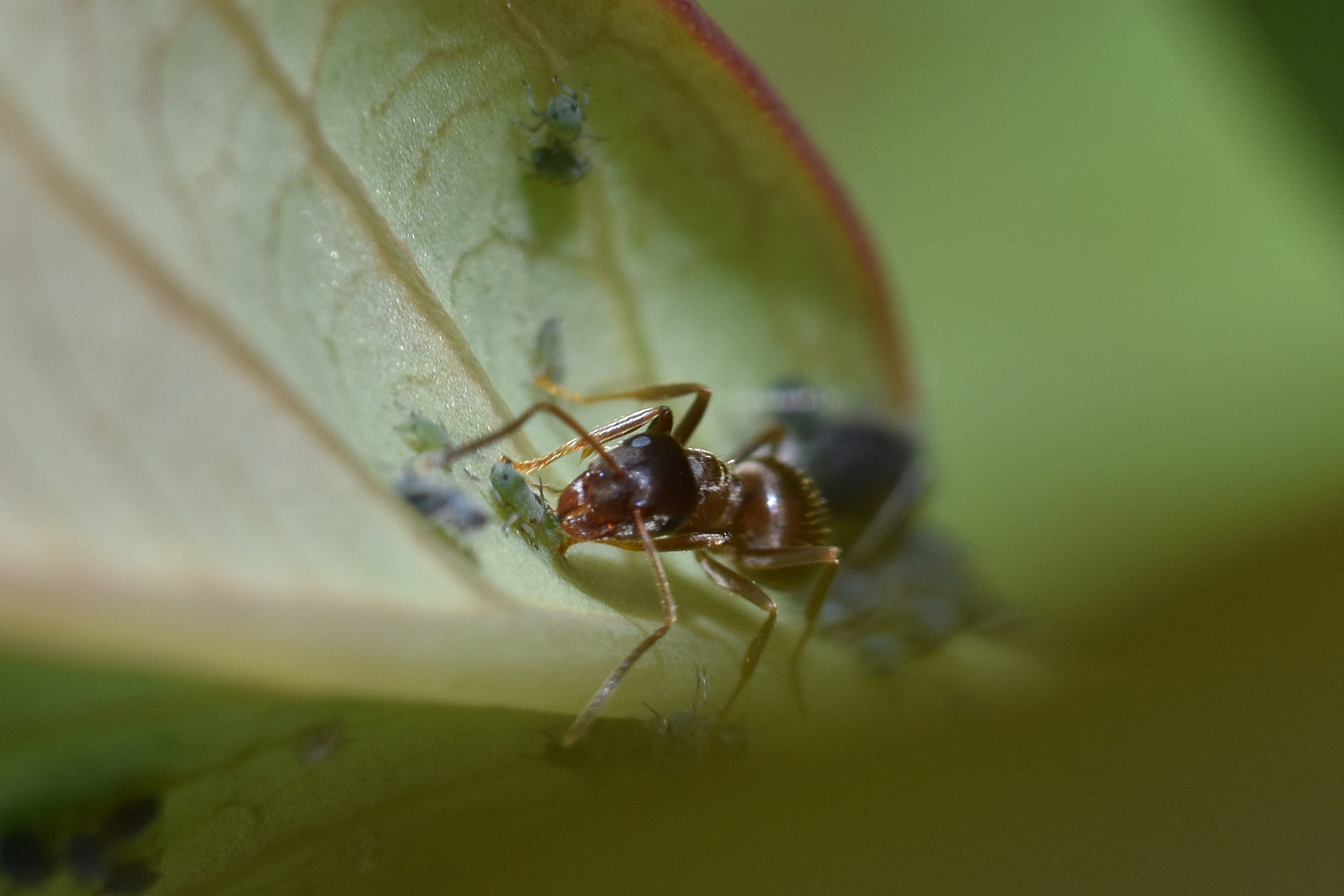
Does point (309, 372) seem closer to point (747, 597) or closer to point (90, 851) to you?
point (90, 851)

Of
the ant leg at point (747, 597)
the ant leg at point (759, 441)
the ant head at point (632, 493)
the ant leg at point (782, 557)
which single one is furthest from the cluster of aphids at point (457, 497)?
the ant leg at point (759, 441)

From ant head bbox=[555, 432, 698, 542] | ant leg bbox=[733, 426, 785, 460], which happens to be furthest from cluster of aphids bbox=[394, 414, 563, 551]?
ant leg bbox=[733, 426, 785, 460]

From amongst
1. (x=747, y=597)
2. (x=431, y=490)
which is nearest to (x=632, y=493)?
(x=747, y=597)

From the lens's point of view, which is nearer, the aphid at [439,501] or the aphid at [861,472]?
the aphid at [439,501]

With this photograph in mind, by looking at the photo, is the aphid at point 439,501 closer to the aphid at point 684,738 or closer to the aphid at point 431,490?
the aphid at point 431,490

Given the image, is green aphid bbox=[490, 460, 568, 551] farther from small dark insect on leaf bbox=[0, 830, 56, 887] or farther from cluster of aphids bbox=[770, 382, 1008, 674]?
cluster of aphids bbox=[770, 382, 1008, 674]
